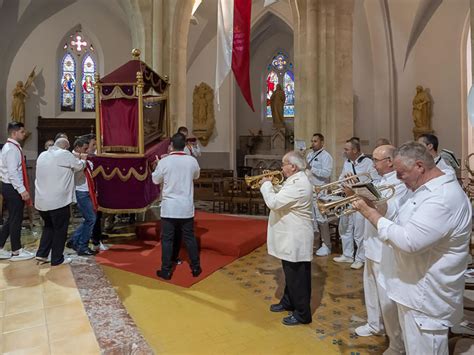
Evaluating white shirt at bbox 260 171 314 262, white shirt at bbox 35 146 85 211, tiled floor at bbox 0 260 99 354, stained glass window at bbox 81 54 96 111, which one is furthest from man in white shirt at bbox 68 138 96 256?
stained glass window at bbox 81 54 96 111

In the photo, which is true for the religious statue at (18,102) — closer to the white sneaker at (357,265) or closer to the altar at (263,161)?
the altar at (263,161)

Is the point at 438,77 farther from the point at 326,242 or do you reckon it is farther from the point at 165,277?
the point at 165,277

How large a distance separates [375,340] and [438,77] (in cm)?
1401

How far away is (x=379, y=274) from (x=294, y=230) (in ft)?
2.74

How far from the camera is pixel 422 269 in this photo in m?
2.09

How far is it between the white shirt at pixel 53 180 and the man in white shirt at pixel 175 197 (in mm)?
1262

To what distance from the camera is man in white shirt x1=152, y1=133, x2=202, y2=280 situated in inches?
180

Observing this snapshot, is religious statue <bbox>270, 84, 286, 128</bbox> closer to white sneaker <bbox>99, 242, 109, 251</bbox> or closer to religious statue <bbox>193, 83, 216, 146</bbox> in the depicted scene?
religious statue <bbox>193, 83, 216, 146</bbox>

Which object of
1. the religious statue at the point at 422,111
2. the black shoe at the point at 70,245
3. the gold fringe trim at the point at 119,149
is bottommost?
the black shoe at the point at 70,245

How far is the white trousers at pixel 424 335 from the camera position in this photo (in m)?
2.05

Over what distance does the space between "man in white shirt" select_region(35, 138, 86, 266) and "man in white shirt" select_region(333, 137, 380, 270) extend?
11.4ft

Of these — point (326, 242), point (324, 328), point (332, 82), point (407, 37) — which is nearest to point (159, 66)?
point (332, 82)

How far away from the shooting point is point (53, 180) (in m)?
4.94

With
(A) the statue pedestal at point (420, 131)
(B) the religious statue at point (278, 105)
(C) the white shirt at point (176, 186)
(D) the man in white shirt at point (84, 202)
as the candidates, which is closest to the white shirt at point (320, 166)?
(C) the white shirt at point (176, 186)
